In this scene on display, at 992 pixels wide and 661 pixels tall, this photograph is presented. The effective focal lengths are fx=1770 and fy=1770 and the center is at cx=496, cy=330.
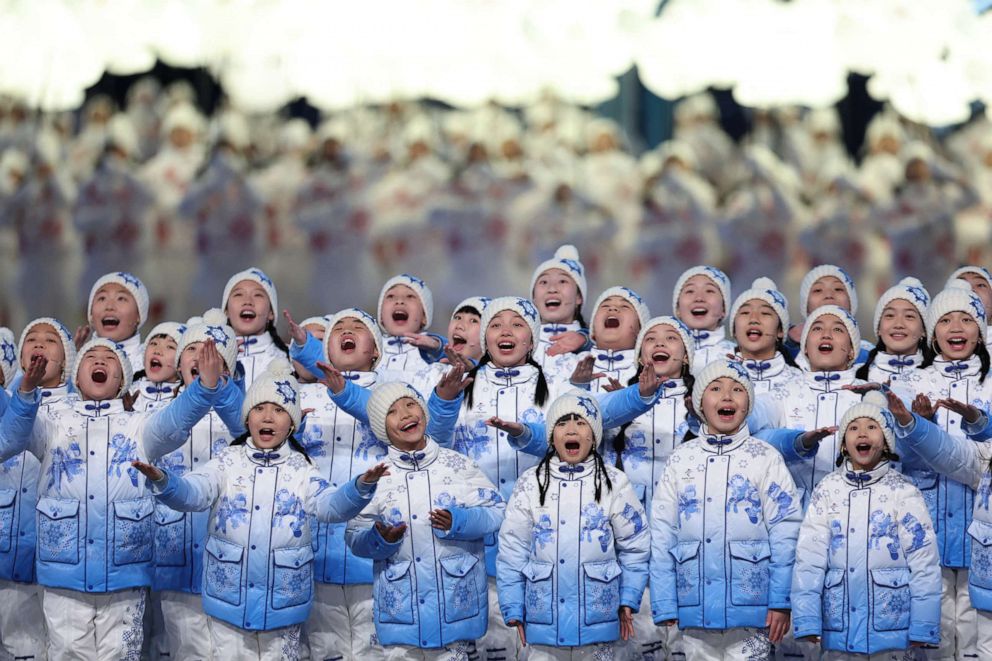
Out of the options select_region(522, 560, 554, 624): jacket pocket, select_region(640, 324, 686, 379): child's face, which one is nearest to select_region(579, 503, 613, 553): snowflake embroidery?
select_region(522, 560, 554, 624): jacket pocket

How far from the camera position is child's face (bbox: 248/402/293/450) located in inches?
227

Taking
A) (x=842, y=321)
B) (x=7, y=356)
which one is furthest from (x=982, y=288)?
(x=7, y=356)

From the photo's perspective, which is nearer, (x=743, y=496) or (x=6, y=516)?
(x=743, y=496)

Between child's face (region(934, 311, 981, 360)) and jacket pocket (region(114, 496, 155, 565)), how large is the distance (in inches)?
112

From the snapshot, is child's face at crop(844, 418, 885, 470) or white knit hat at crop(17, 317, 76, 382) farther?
white knit hat at crop(17, 317, 76, 382)

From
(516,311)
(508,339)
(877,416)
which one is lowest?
(877,416)

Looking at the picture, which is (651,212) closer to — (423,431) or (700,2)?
(700,2)

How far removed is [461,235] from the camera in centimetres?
984

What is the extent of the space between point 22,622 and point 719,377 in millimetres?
2733

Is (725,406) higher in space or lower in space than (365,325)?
lower

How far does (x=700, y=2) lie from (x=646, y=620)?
14.3ft

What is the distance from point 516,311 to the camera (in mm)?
6301

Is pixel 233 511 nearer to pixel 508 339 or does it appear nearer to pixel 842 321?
pixel 508 339

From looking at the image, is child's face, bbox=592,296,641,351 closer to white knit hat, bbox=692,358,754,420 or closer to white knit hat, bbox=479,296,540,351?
white knit hat, bbox=479,296,540,351
